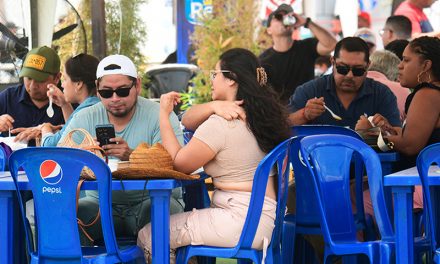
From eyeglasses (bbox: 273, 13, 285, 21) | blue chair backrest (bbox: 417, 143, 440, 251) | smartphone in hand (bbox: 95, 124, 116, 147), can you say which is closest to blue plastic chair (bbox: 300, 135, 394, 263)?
blue chair backrest (bbox: 417, 143, 440, 251)

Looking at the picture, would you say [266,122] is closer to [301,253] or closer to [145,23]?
[301,253]

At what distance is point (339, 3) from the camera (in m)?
11.3

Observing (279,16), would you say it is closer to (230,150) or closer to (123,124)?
(123,124)

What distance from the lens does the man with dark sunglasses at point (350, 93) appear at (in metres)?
5.85

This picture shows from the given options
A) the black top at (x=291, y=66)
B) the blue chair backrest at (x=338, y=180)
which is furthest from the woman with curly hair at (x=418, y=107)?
the black top at (x=291, y=66)

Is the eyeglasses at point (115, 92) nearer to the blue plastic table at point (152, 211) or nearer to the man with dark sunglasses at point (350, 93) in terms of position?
the blue plastic table at point (152, 211)

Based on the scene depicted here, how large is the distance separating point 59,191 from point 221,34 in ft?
20.1

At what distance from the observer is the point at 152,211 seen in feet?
13.2

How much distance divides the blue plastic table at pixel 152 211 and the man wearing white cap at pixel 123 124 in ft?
1.53

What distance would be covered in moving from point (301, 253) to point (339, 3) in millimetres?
6571

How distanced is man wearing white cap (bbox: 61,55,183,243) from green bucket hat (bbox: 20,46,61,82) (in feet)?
3.58

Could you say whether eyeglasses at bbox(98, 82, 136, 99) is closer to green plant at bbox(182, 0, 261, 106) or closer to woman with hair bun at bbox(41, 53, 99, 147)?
woman with hair bun at bbox(41, 53, 99, 147)

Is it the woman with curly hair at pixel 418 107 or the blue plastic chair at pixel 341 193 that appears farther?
the woman with curly hair at pixel 418 107

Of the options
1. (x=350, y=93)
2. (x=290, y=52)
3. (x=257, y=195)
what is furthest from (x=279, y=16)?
(x=257, y=195)
